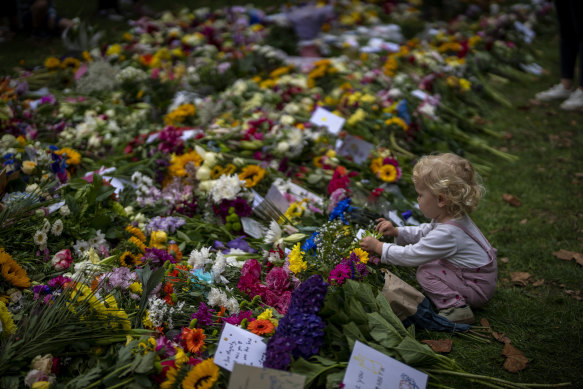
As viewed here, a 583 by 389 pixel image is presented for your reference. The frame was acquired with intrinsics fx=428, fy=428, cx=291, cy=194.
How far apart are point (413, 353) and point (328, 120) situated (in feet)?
7.59

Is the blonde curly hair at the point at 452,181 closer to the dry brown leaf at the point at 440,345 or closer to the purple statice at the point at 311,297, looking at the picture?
the dry brown leaf at the point at 440,345

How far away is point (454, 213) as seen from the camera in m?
2.08

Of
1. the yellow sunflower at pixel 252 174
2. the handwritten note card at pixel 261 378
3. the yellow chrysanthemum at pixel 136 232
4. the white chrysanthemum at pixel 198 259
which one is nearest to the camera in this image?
the handwritten note card at pixel 261 378

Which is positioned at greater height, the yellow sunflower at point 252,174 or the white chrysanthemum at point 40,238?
the white chrysanthemum at point 40,238

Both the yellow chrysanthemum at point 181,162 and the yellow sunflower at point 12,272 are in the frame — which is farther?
the yellow chrysanthemum at point 181,162

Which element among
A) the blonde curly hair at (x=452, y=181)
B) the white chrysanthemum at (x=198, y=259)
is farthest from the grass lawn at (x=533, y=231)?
the white chrysanthemum at (x=198, y=259)

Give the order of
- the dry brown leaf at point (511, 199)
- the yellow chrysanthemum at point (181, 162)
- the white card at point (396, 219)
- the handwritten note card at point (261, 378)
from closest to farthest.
Answer: the handwritten note card at point (261, 378), the white card at point (396, 219), the yellow chrysanthemum at point (181, 162), the dry brown leaf at point (511, 199)

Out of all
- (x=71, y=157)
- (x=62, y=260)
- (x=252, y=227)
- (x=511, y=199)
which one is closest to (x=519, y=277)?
(x=511, y=199)

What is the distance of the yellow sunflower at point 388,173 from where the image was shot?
9.66 feet

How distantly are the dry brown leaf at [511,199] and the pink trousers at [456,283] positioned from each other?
4.24ft

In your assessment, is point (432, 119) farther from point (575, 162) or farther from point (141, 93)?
point (141, 93)

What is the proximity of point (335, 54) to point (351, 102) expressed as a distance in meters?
1.99

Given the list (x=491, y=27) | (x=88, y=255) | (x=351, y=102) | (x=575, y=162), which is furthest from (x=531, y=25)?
(x=88, y=255)

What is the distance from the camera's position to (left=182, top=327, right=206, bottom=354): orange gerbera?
1.70m
